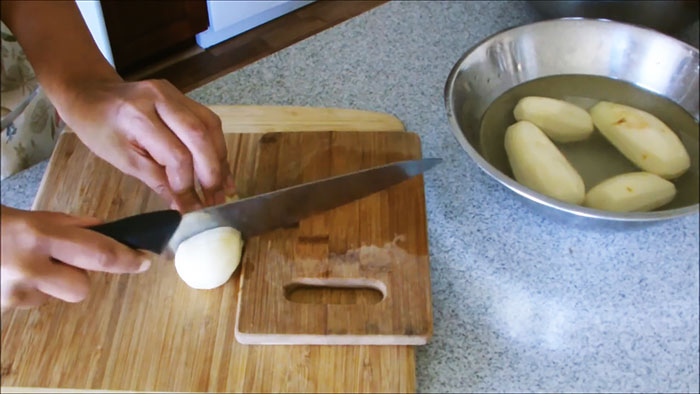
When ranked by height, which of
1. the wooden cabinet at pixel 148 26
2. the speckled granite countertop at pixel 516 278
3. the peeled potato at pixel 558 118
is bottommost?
the wooden cabinet at pixel 148 26

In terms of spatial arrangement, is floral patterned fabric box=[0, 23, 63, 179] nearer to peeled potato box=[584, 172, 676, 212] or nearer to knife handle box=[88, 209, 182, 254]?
knife handle box=[88, 209, 182, 254]

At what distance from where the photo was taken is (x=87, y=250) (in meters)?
0.56

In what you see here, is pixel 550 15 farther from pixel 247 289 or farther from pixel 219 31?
pixel 219 31

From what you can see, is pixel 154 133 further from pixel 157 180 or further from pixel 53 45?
pixel 53 45

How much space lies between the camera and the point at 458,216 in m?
0.82

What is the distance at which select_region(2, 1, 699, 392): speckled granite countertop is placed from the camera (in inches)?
27.2

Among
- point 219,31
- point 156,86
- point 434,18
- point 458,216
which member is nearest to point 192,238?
point 156,86

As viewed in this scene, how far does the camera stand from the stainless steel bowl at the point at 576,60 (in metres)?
0.84

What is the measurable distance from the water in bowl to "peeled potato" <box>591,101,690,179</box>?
Answer: 1cm

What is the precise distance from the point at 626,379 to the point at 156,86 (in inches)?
23.9

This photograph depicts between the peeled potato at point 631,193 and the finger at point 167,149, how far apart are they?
46 centimetres

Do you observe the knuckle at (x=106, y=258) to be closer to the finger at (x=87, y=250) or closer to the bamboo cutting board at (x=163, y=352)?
the finger at (x=87, y=250)

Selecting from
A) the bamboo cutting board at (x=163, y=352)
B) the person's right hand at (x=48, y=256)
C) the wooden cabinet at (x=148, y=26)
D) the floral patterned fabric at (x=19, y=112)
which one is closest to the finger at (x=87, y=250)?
the person's right hand at (x=48, y=256)

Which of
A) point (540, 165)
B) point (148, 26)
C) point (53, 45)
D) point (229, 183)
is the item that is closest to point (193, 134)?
point (229, 183)
